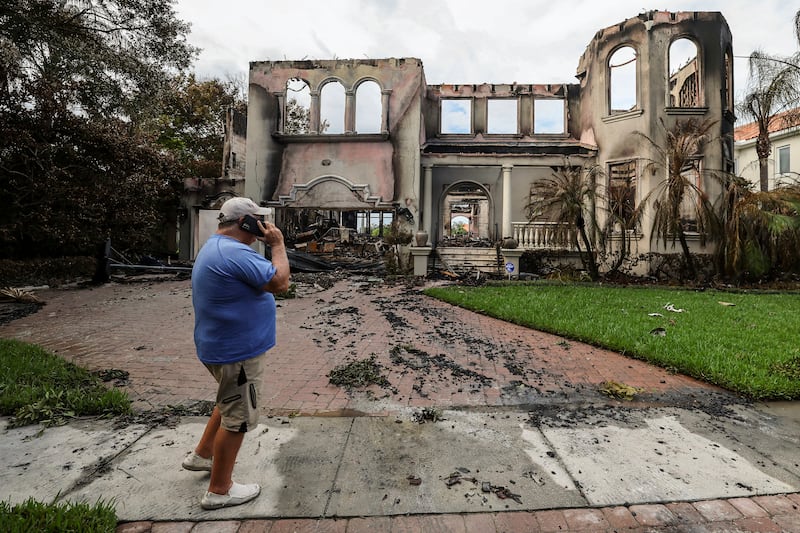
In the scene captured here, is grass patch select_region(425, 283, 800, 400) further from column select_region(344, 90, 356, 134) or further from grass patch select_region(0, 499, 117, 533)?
column select_region(344, 90, 356, 134)

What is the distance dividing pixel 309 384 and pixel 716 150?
1441 cm

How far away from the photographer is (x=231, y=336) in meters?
1.90

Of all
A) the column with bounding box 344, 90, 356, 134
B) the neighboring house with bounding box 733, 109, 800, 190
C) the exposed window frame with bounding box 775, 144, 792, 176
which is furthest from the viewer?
the exposed window frame with bounding box 775, 144, 792, 176

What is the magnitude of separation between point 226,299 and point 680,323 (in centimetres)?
631

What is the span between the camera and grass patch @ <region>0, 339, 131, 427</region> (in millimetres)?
2832

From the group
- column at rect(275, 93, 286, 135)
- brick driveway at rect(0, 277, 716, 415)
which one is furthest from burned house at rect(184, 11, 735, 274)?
brick driveway at rect(0, 277, 716, 415)

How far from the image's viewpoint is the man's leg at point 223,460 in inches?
75.4

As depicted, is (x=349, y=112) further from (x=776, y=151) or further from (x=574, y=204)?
(x=776, y=151)

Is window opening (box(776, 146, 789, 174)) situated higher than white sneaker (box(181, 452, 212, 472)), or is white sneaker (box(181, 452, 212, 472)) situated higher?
window opening (box(776, 146, 789, 174))

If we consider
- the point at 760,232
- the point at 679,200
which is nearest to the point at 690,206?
the point at 760,232

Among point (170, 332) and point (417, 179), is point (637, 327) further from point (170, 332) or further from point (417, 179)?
point (417, 179)

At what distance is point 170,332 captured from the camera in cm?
560

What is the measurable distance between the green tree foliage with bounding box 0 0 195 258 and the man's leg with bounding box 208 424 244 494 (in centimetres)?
1029

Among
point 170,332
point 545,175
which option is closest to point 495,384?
point 170,332
